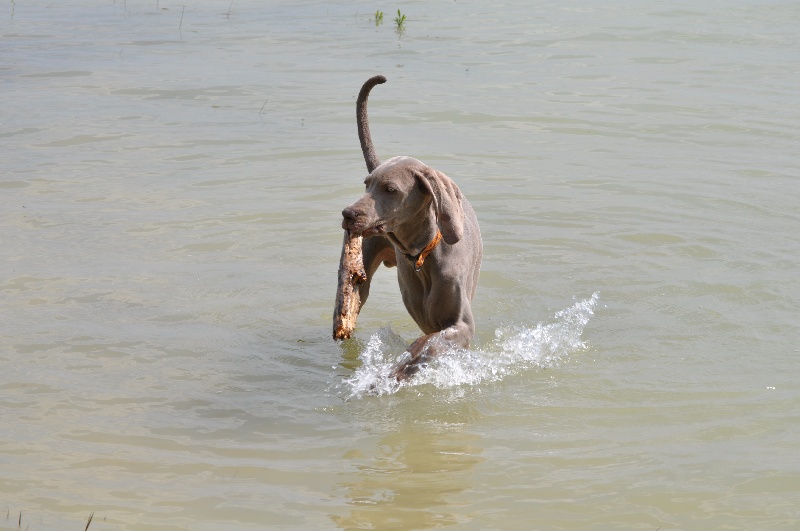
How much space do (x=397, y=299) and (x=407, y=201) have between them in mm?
2170

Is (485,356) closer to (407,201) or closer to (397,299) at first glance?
(407,201)

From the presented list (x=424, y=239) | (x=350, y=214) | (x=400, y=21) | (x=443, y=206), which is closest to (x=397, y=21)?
(x=400, y=21)

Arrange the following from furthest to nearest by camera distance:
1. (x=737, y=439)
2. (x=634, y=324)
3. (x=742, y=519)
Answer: (x=634, y=324) → (x=737, y=439) → (x=742, y=519)

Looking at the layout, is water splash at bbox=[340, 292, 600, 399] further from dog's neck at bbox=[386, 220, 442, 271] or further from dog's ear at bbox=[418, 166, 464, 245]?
dog's ear at bbox=[418, 166, 464, 245]

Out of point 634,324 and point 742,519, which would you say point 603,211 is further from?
point 742,519

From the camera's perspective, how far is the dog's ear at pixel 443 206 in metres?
5.20

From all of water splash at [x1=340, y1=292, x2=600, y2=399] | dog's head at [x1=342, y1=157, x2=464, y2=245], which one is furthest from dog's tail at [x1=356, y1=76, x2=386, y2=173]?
water splash at [x1=340, y1=292, x2=600, y2=399]

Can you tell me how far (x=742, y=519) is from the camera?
425cm

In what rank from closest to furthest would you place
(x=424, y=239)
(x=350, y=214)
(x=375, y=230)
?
(x=350, y=214) → (x=375, y=230) → (x=424, y=239)

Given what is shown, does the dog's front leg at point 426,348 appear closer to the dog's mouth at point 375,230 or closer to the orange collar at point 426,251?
the orange collar at point 426,251

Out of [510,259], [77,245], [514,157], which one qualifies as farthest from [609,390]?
[514,157]

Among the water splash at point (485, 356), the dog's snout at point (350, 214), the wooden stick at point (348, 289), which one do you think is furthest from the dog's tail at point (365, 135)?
the dog's snout at point (350, 214)

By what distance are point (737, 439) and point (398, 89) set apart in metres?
8.16

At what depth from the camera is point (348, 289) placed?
574cm
